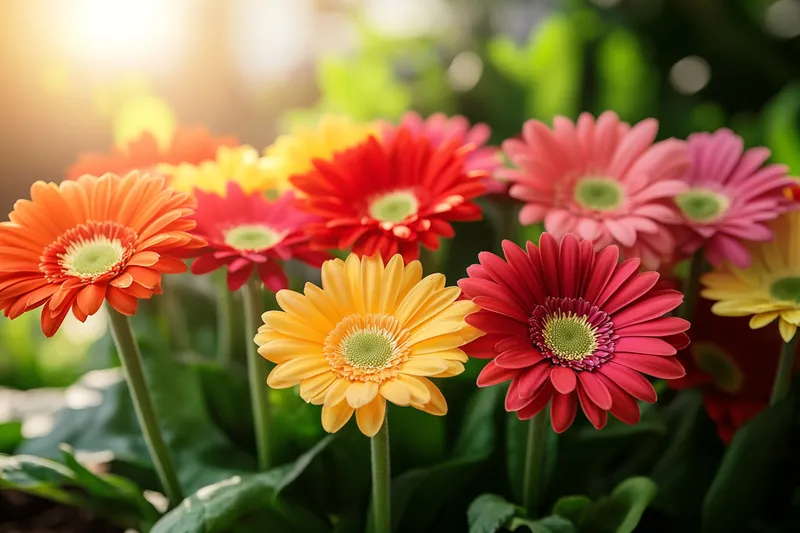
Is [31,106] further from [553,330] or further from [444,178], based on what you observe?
[553,330]

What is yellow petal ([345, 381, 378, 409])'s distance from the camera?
1.07 feet

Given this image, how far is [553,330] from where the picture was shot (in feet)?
1.20

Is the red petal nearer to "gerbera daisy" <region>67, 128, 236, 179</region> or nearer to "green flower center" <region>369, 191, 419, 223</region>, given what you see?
"green flower center" <region>369, 191, 419, 223</region>

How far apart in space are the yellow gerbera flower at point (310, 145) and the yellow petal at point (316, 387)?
19cm

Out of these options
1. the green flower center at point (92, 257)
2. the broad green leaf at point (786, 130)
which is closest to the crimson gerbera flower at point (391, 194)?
the green flower center at point (92, 257)

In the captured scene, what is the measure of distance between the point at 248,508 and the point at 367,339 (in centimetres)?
14

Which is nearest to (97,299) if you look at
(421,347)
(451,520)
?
(421,347)

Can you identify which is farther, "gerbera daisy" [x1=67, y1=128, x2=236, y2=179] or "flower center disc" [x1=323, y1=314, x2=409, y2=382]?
"gerbera daisy" [x1=67, y1=128, x2=236, y2=179]

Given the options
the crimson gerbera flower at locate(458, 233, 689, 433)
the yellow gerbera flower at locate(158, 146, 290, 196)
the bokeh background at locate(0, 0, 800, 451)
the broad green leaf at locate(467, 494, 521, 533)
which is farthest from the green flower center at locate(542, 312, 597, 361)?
the bokeh background at locate(0, 0, 800, 451)

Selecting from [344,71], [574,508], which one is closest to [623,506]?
[574,508]

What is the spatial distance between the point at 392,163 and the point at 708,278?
201 millimetres

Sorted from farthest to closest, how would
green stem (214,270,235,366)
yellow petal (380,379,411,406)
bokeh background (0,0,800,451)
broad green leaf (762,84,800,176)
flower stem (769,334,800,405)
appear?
bokeh background (0,0,800,451) < broad green leaf (762,84,800,176) < green stem (214,270,235,366) < flower stem (769,334,800,405) < yellow petal (380,379,411,406)

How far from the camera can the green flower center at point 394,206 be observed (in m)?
0.43

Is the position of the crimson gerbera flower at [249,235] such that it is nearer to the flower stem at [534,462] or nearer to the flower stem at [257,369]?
the flower stem at [257,369]
